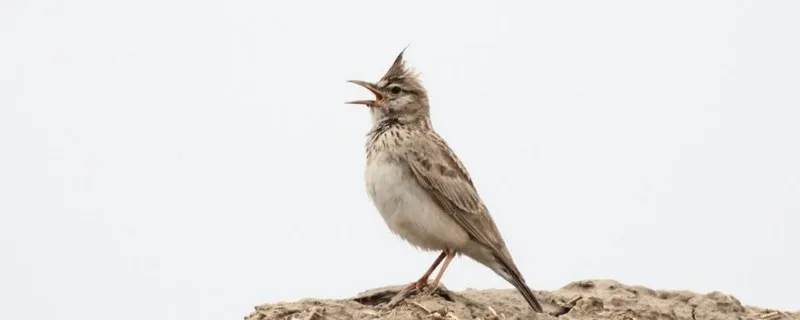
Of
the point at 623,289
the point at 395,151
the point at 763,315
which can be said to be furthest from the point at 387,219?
the point at 763,315

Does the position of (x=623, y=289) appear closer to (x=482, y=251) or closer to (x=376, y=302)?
(x=482, y=251)

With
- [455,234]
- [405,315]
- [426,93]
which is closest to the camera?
[405,315]

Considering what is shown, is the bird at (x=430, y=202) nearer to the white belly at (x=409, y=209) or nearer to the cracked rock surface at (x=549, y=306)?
the white belly at (x=409, y=209)

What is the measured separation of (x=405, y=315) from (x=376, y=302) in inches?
26.5

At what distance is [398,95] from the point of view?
1355 centimetres

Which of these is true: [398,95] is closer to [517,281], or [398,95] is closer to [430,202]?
[430,202]

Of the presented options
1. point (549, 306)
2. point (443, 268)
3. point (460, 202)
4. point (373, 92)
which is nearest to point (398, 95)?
point (373, 92)

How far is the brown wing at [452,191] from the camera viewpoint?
1286 cm

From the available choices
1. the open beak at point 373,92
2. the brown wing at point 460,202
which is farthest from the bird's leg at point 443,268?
the open beak at point 373,92

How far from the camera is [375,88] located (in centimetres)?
1359

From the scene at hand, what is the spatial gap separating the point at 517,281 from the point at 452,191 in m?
0.97

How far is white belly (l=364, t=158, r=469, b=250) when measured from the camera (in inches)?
502

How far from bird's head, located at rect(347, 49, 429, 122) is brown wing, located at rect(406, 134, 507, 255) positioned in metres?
0.43

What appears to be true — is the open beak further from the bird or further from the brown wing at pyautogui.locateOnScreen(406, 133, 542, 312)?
the brown wing at pyautogui.locateOnScreen(406, 133, 542, 312)
